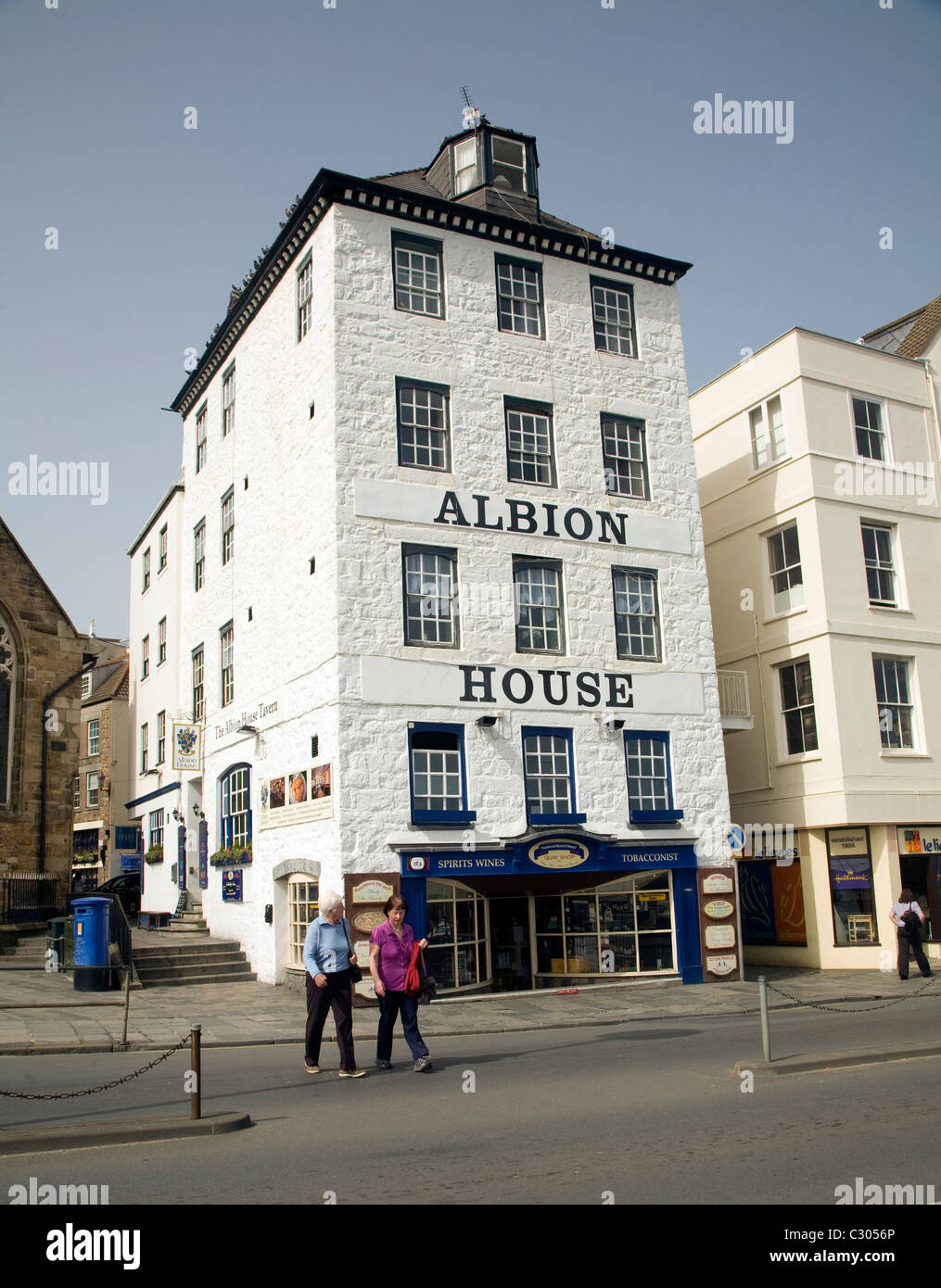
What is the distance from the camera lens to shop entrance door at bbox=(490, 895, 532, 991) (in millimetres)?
21109

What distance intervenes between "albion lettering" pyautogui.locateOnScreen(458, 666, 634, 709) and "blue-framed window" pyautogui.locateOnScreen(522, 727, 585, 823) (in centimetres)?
63

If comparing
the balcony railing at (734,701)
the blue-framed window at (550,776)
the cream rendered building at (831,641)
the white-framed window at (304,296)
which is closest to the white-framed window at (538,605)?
the blue-framed window at (550,776)

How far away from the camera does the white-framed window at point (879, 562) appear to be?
25.6m

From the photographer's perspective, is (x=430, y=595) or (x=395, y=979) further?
(x=430, y=595)

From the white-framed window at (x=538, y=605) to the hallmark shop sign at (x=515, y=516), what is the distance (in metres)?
0.64

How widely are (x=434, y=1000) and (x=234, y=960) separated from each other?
527 cm

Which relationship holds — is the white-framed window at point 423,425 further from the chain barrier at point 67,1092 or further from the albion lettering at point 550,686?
the chain barrier at point 67,1092

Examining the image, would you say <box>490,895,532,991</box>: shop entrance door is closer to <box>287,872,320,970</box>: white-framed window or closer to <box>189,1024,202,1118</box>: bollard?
<box>287,872,320,970</box>: white-framed window

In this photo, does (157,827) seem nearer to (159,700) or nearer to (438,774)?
(159,700)

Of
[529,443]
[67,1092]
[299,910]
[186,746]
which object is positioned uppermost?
[529,443]

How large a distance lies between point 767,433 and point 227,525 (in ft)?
42.1

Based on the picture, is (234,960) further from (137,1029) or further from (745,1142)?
(745,1142)

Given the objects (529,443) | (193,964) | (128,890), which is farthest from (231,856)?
(128,890)

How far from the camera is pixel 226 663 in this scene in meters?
26.0
